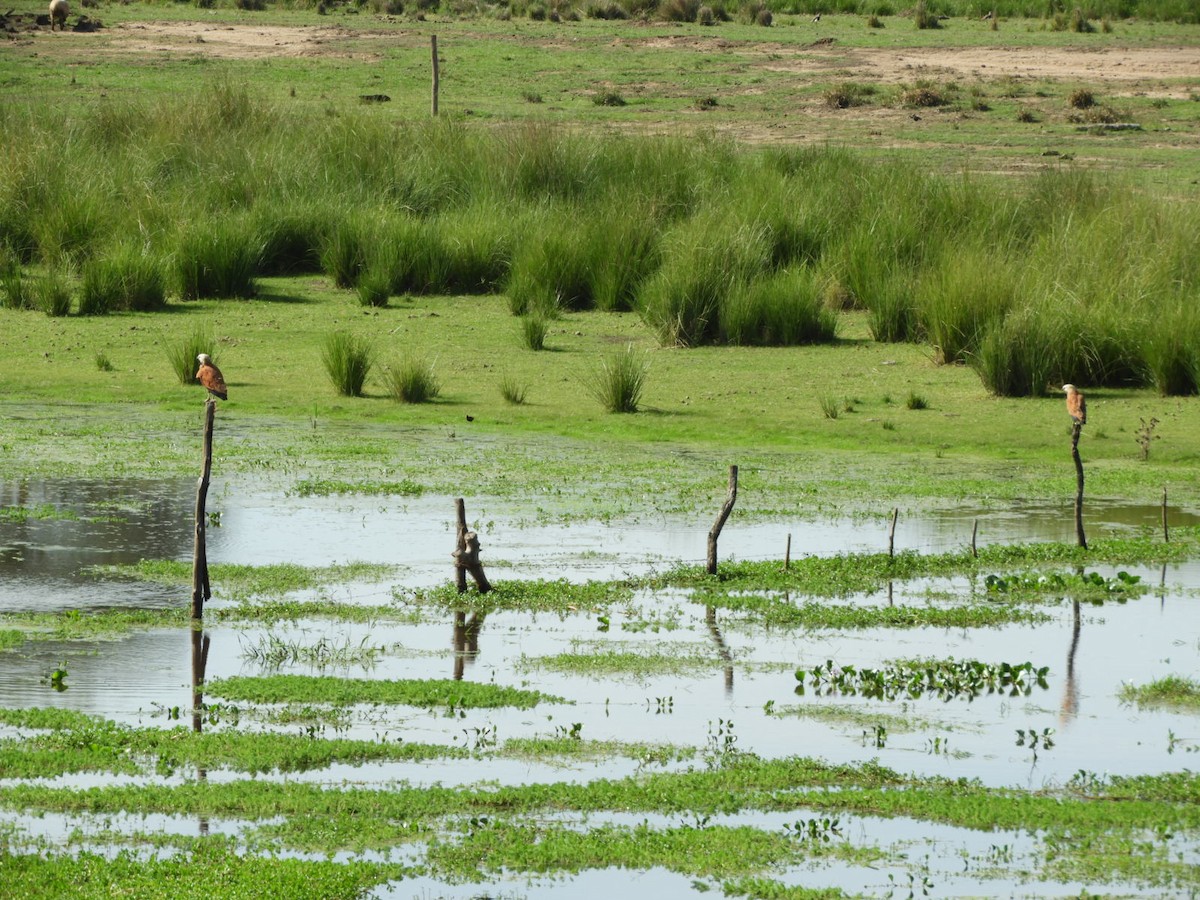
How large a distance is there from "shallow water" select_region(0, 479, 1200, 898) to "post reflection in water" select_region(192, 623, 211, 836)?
5 centimetres

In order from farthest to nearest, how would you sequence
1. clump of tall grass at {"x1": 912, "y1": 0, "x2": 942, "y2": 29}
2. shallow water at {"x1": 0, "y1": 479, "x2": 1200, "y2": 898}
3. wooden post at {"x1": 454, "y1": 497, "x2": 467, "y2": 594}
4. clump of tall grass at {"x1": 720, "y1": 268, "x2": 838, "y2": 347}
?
clump of tall grass at {"x1": 912, "y1": 0, "x2": 942, "y2": 29} → clump of tall grass at {"x1": 720, "y1": 268, "x2": 838, "y2": 347} → wooden post at {"x1": 454, "y1": 497, "x2": 467, "y2": 594} → shallow water at {"x1": 0, "y1": 479, "x2": 1200, "y2": 898}

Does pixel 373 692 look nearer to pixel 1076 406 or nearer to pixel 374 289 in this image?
A: pixel 1076 406

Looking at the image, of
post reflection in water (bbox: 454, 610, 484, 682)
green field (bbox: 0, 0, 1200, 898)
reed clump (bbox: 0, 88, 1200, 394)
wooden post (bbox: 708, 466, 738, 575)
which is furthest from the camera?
reed clump (bbox: 0, 88, 1200, 394)

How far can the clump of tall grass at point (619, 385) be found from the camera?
16.9 metres

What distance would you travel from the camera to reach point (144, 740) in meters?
8.07

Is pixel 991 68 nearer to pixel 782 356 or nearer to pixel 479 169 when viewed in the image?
pixel 479 169

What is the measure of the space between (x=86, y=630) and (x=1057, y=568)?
5.75m

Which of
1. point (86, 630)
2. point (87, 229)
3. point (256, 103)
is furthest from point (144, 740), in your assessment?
point (256, 103)

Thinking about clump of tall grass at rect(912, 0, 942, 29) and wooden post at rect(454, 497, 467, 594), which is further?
clump of tall grass at rect(912, 0, 942, 29)

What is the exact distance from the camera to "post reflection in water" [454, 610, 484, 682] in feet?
31.7

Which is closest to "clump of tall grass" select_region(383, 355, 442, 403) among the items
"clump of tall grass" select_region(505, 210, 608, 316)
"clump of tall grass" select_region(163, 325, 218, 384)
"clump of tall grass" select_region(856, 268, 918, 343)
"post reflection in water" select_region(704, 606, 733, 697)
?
"clump of tall grass" select_region(163, 325, 218, 384)

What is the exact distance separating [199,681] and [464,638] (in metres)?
1.53

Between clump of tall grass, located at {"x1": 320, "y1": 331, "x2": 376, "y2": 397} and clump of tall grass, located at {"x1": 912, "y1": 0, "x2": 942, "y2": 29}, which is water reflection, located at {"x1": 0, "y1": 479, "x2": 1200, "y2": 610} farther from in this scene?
clump of tall grass, located at {"x1": 912, "y1": 0, "x2": 942, "y2": 29}

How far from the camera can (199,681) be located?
9.19m
